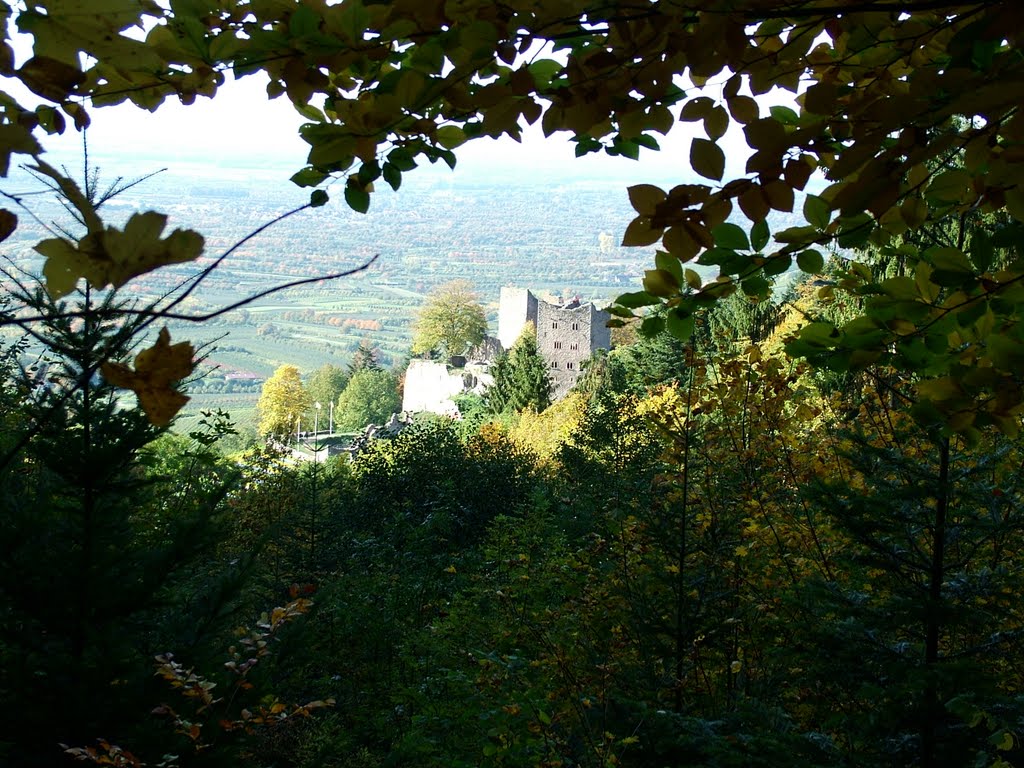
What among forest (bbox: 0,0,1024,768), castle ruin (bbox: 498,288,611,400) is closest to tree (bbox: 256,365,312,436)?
castle ruin (bbox: 498,288,611,400)

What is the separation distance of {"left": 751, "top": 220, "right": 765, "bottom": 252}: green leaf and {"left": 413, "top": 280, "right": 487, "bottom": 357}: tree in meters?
59.3

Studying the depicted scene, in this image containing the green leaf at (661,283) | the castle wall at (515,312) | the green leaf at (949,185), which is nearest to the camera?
the green leaf at (949,185)

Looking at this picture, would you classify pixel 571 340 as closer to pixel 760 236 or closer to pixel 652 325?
pixel 652 325

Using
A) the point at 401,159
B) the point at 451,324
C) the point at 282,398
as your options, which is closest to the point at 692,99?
the point at 401,159

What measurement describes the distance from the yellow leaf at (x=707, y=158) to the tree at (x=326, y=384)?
6984cm

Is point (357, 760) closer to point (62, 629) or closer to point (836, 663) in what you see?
point (62, 629)

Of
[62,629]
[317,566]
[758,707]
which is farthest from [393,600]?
[758,707]

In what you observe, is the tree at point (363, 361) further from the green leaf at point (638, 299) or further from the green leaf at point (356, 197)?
the green leaf at point (638, 299)

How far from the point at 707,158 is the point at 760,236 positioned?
0.22 metres

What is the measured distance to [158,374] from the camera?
685 mm

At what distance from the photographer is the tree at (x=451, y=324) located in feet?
201

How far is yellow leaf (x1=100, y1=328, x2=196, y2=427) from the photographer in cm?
67

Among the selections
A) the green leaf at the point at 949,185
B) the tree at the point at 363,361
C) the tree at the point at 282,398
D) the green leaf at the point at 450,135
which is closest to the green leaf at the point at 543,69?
the green leaf at the point at 450,135

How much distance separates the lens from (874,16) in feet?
A: 3.99
